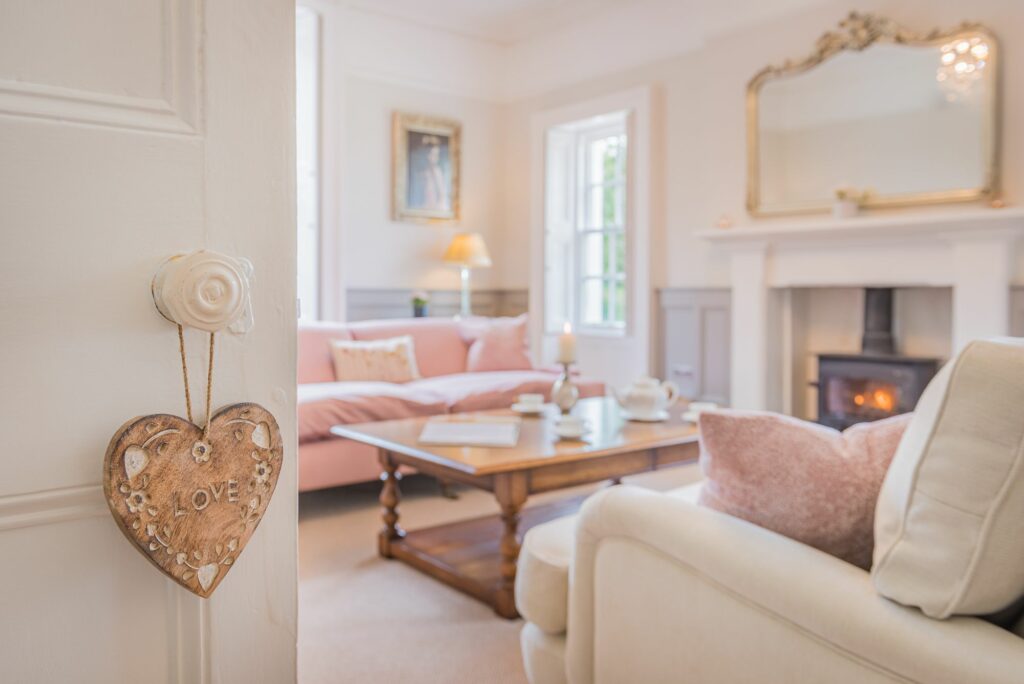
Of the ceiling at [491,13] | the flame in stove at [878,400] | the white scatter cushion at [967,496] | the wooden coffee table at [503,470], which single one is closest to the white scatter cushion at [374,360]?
the wooden coffee table at [503,470]

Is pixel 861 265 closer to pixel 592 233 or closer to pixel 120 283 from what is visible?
pixel 592 233

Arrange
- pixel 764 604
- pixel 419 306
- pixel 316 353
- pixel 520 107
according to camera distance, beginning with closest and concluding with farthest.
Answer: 1. pixel 764 604
2. pixel 316 353
3. pixel 419 306
4. pixel 520 107

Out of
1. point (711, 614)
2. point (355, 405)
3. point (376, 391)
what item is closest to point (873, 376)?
point (376, 391)

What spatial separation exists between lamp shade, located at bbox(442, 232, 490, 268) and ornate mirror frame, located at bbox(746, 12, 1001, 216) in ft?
6.52

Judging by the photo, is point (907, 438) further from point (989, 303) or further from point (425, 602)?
point (989, 303)

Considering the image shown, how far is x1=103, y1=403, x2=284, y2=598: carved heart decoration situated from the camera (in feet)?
2.01

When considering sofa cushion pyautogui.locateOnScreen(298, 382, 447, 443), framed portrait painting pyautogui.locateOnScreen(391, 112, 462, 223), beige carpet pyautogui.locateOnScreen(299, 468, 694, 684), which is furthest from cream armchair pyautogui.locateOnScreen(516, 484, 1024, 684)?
framed portrait painting pyautogui.locateOnScreen(391, 112, 462, 223)

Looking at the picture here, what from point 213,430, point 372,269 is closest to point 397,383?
point 372,269

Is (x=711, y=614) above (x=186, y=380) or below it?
below

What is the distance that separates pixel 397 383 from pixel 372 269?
172cm

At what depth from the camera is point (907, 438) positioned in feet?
3.62

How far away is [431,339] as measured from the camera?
477 centimetres

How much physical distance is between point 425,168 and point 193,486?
568cm

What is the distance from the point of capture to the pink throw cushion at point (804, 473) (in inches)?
48.5
